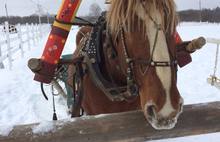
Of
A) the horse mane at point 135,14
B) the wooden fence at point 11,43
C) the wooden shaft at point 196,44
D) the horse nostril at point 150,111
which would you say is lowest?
the wooden fence at point 11,43

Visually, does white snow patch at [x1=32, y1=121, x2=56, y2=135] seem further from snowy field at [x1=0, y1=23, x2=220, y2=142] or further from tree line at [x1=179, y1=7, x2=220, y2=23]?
tree line at [x1=179, y1=7, x2=220, y2=23]

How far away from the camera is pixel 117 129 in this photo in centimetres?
163

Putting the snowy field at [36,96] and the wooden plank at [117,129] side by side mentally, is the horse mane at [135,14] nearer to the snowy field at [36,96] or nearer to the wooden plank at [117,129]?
the wooden plank at [117,129]

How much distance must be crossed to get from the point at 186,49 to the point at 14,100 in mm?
4692

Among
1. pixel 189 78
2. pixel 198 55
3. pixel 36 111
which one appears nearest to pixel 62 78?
pixel 36 111

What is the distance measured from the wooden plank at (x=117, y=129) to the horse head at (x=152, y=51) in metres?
0.10

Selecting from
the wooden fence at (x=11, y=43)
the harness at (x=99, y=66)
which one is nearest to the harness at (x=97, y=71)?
the harness at (x=99, y=66)

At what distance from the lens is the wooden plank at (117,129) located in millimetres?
1570

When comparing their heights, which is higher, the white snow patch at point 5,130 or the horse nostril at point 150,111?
the horse nostril at point 150,111

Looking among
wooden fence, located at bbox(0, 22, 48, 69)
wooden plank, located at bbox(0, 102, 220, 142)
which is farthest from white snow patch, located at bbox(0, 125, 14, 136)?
wooden fence, located at bbox(0, 22, 48, 69)

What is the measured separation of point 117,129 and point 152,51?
1.42 ft

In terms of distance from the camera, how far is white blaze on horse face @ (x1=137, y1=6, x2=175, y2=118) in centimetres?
155

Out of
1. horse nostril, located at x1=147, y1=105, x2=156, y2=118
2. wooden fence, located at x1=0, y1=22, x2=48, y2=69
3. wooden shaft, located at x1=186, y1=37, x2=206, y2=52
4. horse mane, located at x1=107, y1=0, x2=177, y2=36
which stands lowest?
wooden fence, located at x1=0, y1=22, x2=48, y2=69

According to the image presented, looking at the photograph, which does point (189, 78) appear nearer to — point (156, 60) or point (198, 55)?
point (198, 55)
